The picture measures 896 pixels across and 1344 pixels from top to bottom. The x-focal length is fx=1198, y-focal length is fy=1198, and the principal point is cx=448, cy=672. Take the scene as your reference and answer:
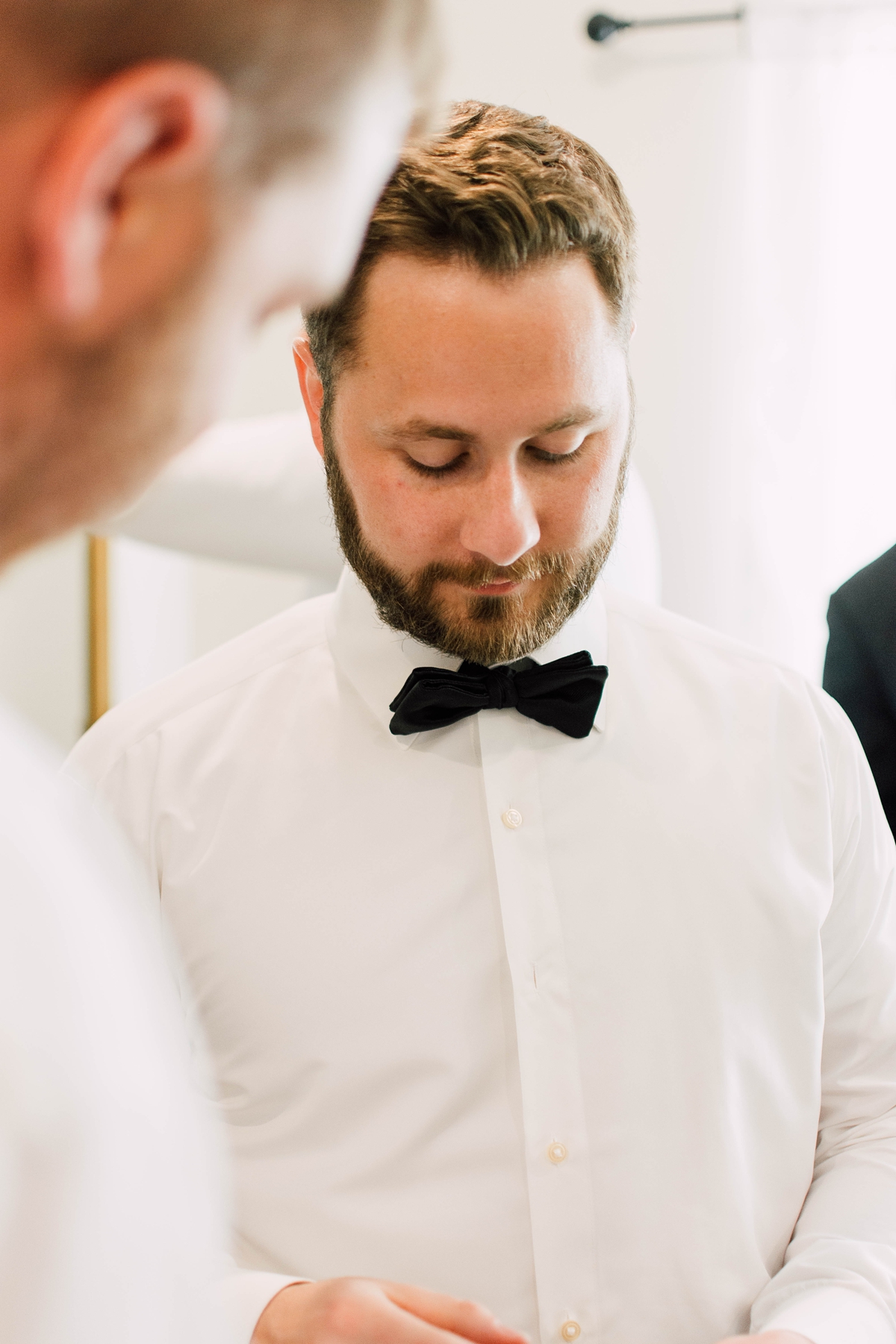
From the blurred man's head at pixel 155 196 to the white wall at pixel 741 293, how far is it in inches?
94.8

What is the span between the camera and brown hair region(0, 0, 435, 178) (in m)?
0.26

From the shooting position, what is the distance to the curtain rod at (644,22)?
8.28ft

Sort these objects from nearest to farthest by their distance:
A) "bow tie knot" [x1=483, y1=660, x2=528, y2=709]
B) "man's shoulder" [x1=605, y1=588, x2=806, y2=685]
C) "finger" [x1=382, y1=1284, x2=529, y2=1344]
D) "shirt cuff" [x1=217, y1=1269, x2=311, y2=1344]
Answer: "finger" [x1=382, y1=1284, x2=529, y2=1344]
"shirt cuff" [x1=217, y1=1269, x2=311, y2=1344]
"bow tie knot" [x1=483, y1=660, x2=528, y2=709]
"man's shoulder" [x1=605, y1=588, x2=806, y2=685]

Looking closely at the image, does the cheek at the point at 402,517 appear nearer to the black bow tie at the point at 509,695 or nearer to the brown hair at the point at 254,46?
the black bow tie at the point at 509,695

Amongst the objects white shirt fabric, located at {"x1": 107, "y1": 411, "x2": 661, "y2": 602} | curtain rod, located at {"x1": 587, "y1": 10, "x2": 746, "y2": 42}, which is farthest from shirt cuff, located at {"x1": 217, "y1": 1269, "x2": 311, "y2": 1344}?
curtain rod, located at {"x1": 587, "y1": 10, "x2": 746, "y2": 42}

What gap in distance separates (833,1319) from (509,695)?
568 mm

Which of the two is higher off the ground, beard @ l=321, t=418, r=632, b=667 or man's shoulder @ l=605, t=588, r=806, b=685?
beard @ l=321, t=418, r=632, b=667

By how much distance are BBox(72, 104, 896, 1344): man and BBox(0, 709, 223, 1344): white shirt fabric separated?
2.29 feet

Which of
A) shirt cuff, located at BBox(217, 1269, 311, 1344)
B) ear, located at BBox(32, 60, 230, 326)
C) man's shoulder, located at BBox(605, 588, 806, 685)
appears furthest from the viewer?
man's shoulder, located at BBox(605, 588, 806, 685)

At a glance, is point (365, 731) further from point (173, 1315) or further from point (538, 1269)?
point (173, 1315)

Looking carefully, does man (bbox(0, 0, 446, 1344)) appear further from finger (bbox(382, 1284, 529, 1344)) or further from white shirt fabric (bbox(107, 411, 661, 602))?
white shirt fabric (bbox(107, 411, 661, 602))

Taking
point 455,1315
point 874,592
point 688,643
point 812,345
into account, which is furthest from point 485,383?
point 812,345

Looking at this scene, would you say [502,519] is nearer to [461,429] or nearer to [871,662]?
[461,429]

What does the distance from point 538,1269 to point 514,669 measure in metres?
0.52
